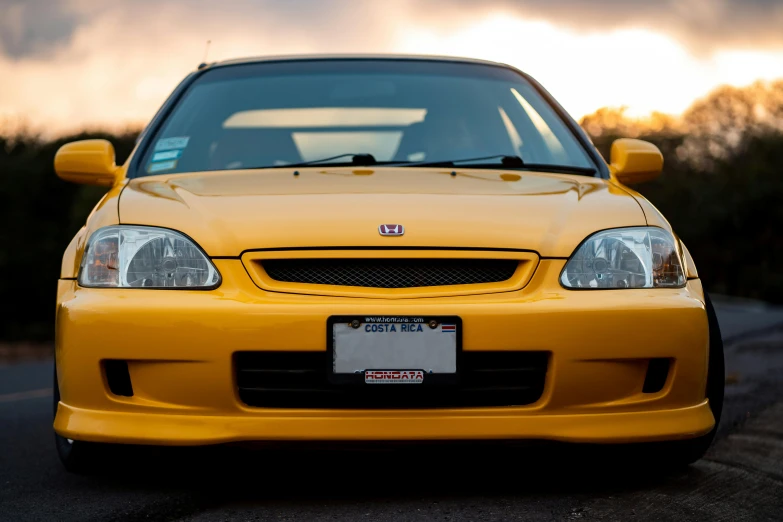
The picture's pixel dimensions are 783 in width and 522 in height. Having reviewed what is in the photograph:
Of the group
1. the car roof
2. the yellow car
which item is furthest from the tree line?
the yellow car

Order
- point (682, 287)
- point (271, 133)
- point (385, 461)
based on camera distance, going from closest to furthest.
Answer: point (682, 287)
point (385, 461)
point (271, 133)

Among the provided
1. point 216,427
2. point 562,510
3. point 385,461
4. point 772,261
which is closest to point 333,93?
point 385,461

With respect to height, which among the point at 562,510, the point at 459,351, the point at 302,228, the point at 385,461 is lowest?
the point at 385,461

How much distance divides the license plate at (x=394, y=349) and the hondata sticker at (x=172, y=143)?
1535mm

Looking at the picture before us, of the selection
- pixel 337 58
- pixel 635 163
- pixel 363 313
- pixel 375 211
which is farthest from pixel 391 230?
pixel 337 58

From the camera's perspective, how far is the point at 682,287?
11.6ft

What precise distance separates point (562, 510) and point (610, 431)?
30 cm

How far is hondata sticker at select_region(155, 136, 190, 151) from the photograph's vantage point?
4.46 m

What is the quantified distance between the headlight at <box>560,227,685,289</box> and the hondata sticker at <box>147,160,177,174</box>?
1656 mm

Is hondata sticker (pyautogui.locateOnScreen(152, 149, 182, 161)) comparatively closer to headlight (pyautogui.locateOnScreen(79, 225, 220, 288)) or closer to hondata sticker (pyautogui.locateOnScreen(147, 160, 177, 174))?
hondata sticker (pyautogui.locateOnScreen(147, 160, 177, 174))

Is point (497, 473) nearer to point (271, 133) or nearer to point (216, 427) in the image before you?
point (216, 427)

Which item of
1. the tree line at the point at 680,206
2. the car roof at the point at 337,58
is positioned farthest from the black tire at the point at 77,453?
the tree line at the point at 680,206

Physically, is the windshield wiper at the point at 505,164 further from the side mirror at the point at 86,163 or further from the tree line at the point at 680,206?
the tree line at the point at 680,206

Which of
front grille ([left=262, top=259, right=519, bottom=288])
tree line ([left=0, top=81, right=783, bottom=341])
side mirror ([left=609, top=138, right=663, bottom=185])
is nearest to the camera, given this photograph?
front grille ([left=262, top=259, right=519, bottom=288])
